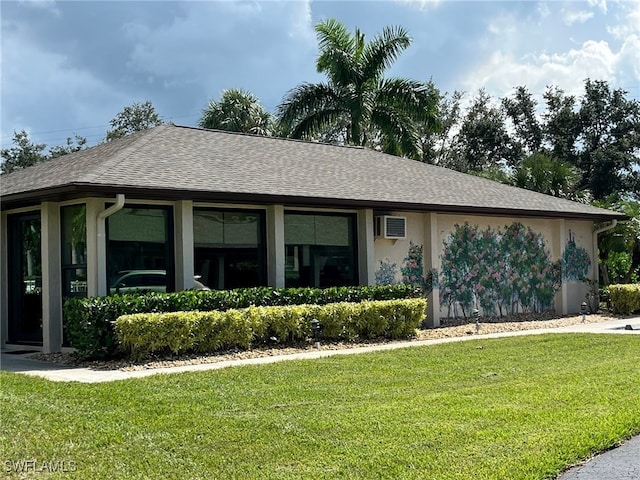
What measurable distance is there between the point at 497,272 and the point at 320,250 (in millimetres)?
5352

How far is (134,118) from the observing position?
45531 millimetres

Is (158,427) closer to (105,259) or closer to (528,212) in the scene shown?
(105,259)

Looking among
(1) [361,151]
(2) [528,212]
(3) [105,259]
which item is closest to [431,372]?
(3) [105,259]

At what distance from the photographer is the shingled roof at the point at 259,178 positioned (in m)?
12.3

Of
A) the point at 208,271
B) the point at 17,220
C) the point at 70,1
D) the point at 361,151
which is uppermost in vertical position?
the point at 70,1

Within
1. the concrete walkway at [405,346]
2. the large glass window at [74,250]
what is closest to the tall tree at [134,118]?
the large glass window at [74,250]

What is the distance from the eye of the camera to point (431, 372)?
9.59 m

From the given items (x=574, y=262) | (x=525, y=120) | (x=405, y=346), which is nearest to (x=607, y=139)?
(x=525, y=120)

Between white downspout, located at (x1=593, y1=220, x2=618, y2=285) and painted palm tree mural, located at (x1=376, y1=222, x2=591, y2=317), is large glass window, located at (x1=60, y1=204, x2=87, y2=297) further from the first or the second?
white downspout, located at (x1=593, y1=220, x2=618, y2=285)

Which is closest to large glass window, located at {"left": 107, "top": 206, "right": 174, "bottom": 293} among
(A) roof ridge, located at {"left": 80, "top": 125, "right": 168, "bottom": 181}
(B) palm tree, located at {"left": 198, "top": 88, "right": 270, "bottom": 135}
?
(A) roof ridge, located at {"left": 80, "top": 125, "right": 168, "bottom": 181}

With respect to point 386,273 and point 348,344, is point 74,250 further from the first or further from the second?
point 386,273

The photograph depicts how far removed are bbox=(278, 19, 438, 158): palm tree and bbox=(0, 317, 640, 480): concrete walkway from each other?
505 inches

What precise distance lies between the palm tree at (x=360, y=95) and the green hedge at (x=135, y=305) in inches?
598

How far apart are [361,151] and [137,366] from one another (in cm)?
1123
